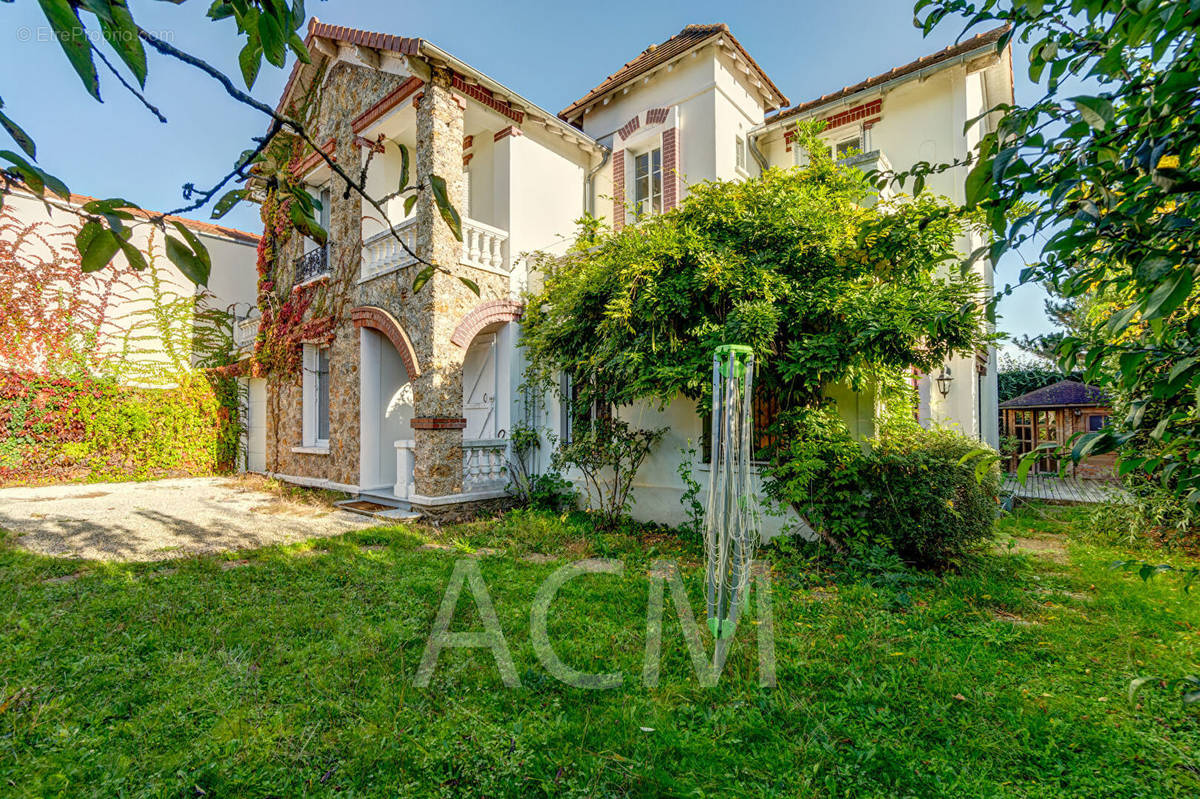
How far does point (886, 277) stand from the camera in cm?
590

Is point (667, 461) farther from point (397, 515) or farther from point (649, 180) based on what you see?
point (649, 180)

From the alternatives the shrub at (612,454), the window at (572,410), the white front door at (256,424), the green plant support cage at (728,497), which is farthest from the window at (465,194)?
the white front door at (256,424)

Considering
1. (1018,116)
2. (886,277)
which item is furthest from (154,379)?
(1018,116)

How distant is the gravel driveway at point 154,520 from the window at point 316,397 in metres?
1.31

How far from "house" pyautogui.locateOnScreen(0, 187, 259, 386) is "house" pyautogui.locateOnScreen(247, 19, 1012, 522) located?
3.95m

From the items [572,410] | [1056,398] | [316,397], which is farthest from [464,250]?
[1056,398]

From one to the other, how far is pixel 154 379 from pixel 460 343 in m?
Answer: 10.1

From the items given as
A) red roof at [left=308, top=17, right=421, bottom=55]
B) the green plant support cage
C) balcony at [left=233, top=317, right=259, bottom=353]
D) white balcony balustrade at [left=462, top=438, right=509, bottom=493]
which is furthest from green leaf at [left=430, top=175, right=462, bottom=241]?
balcony at [left=233, top=317, right=259, bottom=353]

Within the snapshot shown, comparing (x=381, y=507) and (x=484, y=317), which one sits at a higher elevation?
(x=484, y=317)

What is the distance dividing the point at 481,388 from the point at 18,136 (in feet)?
27.9

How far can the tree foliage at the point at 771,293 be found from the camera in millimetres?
5324

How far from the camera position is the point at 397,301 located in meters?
8.21

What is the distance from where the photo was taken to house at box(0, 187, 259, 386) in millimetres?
11359

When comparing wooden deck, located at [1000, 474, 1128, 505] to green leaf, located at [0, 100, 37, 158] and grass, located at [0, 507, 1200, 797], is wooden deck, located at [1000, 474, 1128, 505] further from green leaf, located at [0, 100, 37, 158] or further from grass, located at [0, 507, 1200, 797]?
green leaf, located at [0, 100, 37, 158]
